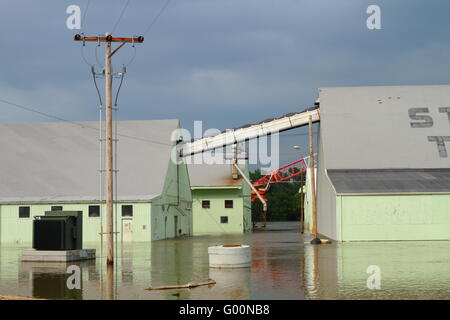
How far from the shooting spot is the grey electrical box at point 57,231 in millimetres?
23828

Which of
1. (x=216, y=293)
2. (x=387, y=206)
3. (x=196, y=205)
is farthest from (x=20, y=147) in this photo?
(x=216, y=293)

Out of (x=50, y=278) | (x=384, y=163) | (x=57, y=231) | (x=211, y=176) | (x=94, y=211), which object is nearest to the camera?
(x=50, y=278)

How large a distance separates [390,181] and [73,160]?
24355 millimetres

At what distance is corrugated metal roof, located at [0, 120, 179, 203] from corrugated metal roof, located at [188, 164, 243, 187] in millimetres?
11571

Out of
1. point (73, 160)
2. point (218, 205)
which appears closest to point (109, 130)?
point (73, 160)

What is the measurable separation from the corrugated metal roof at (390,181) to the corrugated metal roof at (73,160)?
530 inches

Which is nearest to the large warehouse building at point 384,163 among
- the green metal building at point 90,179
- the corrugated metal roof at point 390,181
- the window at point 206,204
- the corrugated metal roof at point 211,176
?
the corrugated metal roof at point 390,181

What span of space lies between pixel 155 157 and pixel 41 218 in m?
22.7

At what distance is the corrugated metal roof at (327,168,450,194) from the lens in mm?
36906

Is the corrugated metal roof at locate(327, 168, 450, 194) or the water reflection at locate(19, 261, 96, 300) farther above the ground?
the corrugated metal roof at locate(327, 168, 450, 194)

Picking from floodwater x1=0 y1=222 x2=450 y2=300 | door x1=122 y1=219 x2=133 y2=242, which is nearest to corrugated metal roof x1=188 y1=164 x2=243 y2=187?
door x1=122 y1=219 x2=133 y2=242

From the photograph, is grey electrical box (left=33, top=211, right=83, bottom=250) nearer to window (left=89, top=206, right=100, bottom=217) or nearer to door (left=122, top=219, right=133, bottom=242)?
door (left=122, top=219, right=133, bottom=242)

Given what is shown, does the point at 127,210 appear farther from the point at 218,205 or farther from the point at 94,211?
the point at 218,205

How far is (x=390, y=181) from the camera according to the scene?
38969 millimetres
